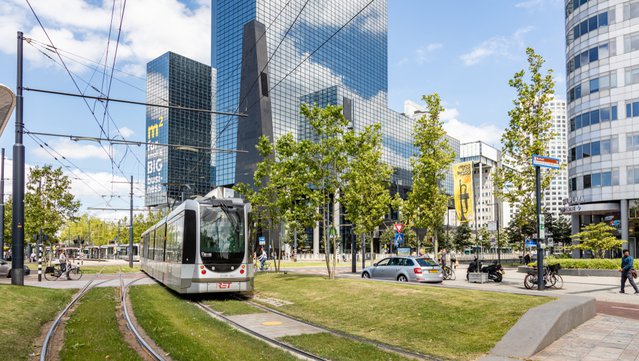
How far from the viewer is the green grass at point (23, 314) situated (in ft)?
30.9

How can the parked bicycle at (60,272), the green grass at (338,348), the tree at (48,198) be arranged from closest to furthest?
the green grass at (338,348) → the parked bicycle at (60,272) → the tree at (48,198)

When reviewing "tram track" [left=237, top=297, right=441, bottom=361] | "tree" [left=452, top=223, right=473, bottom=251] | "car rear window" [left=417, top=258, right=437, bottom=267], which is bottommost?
"tree" [left=452, top=223, right=473, bottom=251]

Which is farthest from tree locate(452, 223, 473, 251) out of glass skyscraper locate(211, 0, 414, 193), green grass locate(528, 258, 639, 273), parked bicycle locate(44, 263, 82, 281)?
parked bicycle locate(44, 263, 82, 281)

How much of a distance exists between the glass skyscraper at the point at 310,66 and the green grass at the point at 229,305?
68791mm

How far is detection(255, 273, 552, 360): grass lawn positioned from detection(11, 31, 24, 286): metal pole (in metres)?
10.7

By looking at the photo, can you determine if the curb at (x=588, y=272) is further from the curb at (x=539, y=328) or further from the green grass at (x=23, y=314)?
the green grass at (x=23, y=314)

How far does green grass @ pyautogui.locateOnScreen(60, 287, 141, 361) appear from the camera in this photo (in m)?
8.63

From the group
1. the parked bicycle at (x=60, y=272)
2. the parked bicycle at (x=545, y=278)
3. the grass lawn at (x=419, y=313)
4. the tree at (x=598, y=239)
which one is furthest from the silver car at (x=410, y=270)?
the parked bicycle at (x=60, y=272)

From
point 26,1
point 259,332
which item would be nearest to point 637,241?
point 259,332

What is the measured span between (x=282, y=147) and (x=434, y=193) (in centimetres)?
1188

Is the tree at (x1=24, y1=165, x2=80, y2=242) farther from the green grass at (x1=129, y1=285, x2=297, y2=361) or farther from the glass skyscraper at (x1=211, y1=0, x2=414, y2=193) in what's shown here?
the glass skyscraper at (x1=211, y1=0, x2=414, y2=193)

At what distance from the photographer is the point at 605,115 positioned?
172 ft

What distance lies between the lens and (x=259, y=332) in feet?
36.9

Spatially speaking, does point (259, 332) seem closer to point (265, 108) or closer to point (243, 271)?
point (243, 271)
